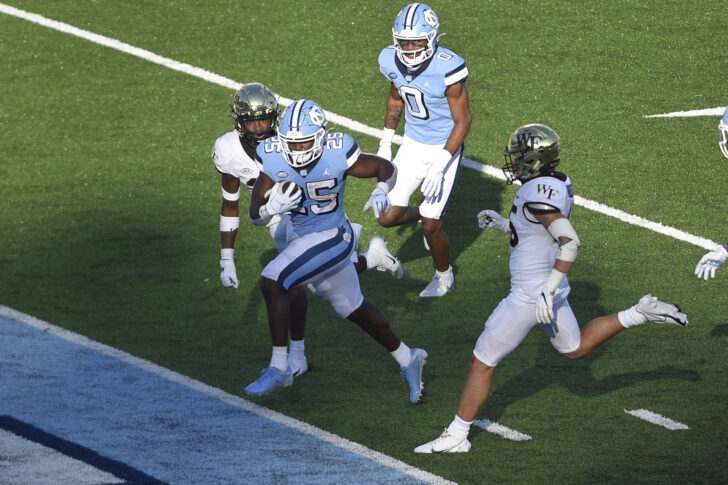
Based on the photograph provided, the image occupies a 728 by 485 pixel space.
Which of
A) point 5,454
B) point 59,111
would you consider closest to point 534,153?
point 5,454

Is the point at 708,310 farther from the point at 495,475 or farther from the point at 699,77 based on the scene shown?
the point at 699,77

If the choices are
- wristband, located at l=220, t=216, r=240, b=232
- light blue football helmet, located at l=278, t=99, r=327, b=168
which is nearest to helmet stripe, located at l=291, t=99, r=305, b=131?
light blue football helmet, located at l=278, t=99, r=327, b=168

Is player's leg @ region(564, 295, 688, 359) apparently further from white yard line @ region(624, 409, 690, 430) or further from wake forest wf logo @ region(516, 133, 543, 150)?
wake forest wf logo @ region(516, 133, 543, 150)

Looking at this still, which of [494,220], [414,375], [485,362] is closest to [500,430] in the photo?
[485,362]

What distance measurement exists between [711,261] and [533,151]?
134 cm

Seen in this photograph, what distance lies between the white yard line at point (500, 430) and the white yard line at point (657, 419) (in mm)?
689

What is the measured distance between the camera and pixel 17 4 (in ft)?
46.2

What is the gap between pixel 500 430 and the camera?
709 centimetres

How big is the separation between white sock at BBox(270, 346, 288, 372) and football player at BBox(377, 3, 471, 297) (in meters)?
1.68

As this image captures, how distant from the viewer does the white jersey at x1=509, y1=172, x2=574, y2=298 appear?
6.58m

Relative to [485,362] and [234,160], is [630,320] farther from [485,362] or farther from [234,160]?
[234,160]

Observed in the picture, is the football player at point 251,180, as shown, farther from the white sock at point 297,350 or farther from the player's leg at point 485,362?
the player's leg at point 485,362

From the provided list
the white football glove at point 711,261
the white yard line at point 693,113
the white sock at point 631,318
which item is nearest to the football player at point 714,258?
the white football glove at point 711,261

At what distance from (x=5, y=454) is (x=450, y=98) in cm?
390
